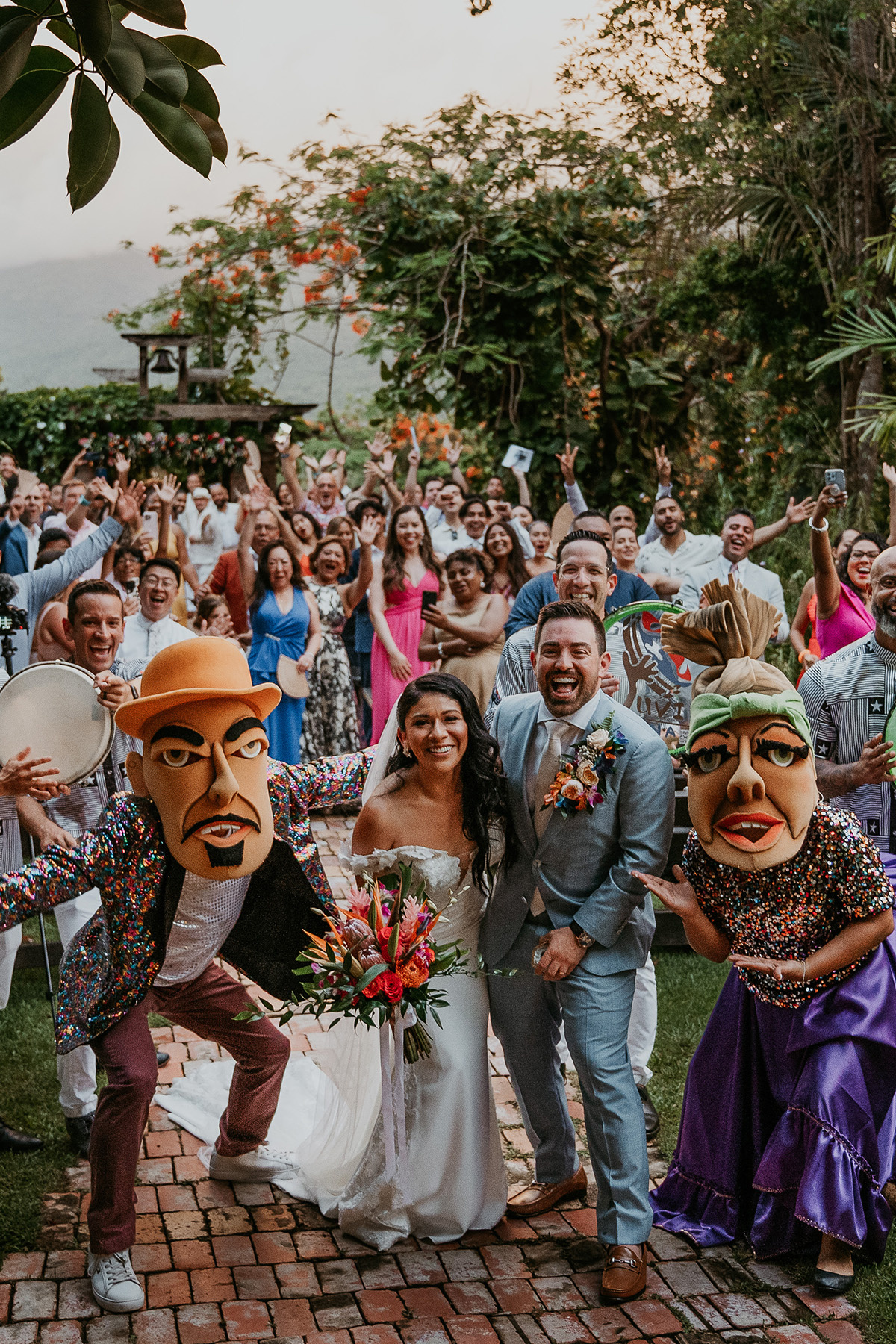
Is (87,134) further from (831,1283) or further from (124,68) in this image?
(831,1283)

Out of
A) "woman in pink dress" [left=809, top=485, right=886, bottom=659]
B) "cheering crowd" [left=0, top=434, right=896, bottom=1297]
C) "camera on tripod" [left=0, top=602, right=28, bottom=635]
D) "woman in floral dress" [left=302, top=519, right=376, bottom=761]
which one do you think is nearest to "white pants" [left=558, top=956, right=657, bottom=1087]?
"cheering crowd" [left=0, top=434, right=896, bottom=1297]

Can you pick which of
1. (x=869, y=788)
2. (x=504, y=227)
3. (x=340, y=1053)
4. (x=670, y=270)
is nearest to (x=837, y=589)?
(x=869, y=788)

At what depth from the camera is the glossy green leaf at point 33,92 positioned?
2029 mm

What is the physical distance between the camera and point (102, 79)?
2076mm

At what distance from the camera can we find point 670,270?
15.4 meters

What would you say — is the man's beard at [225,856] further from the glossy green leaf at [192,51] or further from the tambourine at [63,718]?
the glossy green leaf at [192,51]

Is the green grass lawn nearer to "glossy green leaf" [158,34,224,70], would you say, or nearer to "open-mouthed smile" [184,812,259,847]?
"open-mouthed smile" [184,812,259,847]

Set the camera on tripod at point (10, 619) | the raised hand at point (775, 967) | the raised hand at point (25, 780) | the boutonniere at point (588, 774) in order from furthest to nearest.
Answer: the camera on tripod at point (10, 619)
the raised hand at point (25, 780)
the boutonniere at point (588, 774)
the raised hand at point (775, 967)

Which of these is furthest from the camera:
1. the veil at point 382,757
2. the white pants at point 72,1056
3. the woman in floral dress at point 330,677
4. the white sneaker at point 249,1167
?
the woman in floral dress at point 330,677

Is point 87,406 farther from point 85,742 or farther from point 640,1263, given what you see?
point 640,1263

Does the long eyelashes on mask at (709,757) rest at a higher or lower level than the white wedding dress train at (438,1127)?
higher

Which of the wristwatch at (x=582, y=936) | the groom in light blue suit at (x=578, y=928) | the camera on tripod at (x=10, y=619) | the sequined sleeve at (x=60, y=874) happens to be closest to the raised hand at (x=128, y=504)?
the camera on tripod at (x=10, y=619)

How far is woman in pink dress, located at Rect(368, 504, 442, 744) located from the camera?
896 centimetres

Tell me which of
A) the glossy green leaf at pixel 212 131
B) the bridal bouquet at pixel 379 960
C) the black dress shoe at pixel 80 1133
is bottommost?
the black dress shoe at pixel 80 1133
